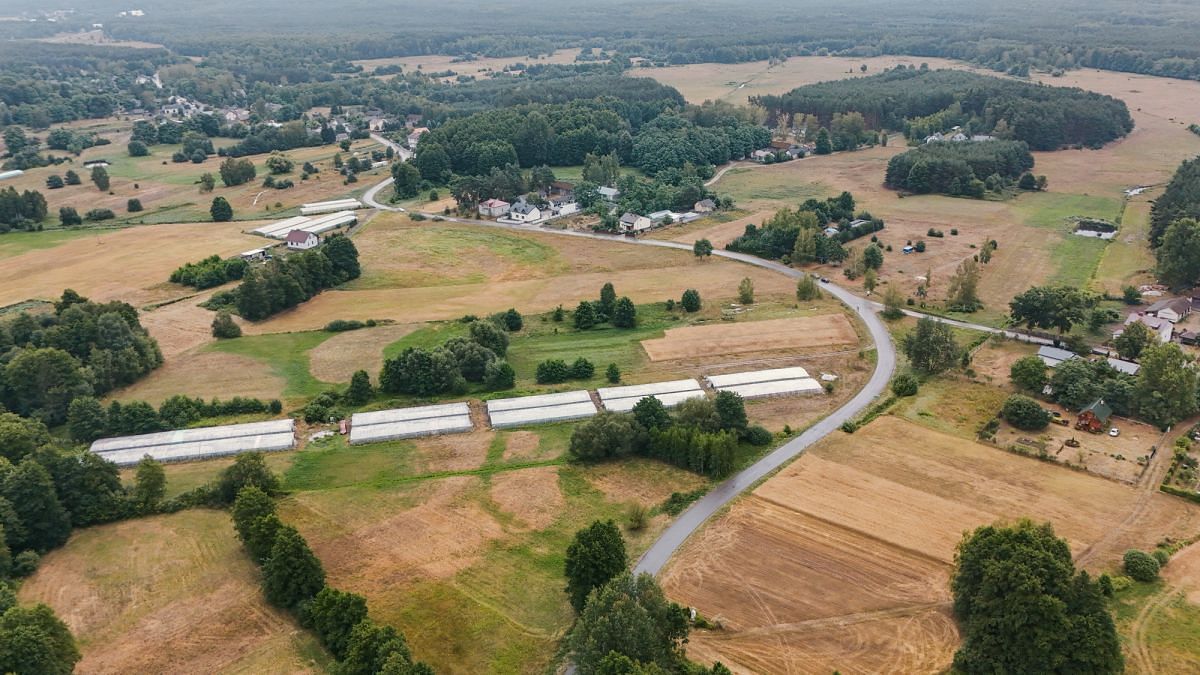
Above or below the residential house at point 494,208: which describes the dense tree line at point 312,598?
above

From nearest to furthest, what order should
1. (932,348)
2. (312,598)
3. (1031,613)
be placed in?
(1031,613), (312,598), (932,348)

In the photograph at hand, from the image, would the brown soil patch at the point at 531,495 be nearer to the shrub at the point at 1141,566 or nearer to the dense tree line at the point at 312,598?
the dense tree line at the point at 312,598

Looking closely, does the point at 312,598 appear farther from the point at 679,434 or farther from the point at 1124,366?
the point at 1124,366

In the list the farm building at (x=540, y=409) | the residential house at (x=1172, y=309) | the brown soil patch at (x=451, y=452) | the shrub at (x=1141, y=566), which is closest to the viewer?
the shrub at (x=1141, y=566)

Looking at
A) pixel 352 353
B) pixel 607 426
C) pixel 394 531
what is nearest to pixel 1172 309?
pixel 607 426

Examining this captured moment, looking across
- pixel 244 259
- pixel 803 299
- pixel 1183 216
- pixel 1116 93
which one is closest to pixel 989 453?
pixel 803 299

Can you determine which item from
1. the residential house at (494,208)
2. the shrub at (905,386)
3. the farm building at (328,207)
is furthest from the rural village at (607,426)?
the farm building at (328,207)

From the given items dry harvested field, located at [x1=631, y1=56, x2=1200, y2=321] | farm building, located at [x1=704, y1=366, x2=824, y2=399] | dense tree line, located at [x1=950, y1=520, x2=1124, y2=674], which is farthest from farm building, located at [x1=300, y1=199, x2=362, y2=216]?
dense tree line, located at [x1=950, y1=520, x2=1124, y2=674]

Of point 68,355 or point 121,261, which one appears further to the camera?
point 121,261
